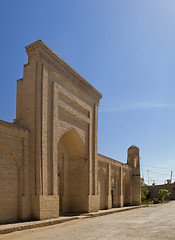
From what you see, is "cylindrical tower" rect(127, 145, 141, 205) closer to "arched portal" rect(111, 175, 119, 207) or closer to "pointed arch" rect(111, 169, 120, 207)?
"pointed arch" rect(111, 169, 120, 207)

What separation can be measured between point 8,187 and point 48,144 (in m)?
2.70

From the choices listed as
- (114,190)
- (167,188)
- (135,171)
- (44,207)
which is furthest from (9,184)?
(167,188)

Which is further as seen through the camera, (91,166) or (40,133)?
(91,166)

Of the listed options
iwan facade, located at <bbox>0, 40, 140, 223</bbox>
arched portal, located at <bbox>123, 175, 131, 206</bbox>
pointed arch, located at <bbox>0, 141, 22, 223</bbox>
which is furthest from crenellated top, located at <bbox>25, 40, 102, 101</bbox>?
arched portal, located at <bbox>123, 175, 131, 206</bbox>

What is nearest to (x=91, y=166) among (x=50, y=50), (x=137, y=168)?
(x=50, y=50)

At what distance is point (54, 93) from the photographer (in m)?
12.7

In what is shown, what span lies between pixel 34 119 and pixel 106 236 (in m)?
5.82

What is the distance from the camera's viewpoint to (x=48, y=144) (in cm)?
1191

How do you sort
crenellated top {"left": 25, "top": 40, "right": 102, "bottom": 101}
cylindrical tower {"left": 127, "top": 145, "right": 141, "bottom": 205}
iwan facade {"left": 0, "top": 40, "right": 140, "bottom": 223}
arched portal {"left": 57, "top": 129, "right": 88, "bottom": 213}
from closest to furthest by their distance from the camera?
iwan facade {"left": 0, "top": 40, "right": 140, "bottom": 223} → crenellated top {"left": 25, "top": 40, "right": 102, "bottom": 101} → arched portal {"left": 57, "top": 129, "right": 88, "bottom": 213} → cylindrical tower {"left": 127, "top": 145, "right": 141, "bottom": 205}

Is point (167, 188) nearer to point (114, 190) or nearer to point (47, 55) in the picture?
point (114, 190)

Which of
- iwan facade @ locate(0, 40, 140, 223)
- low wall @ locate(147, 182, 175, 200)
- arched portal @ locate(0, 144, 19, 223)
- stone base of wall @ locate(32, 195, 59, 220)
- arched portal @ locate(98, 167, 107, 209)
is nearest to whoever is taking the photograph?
arched portal @ locate(0, 144, 19, 223)

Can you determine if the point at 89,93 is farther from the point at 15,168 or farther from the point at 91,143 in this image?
the point at 15,168

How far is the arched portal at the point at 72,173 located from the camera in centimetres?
1518

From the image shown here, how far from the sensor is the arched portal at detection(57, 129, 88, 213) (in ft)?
49.8
